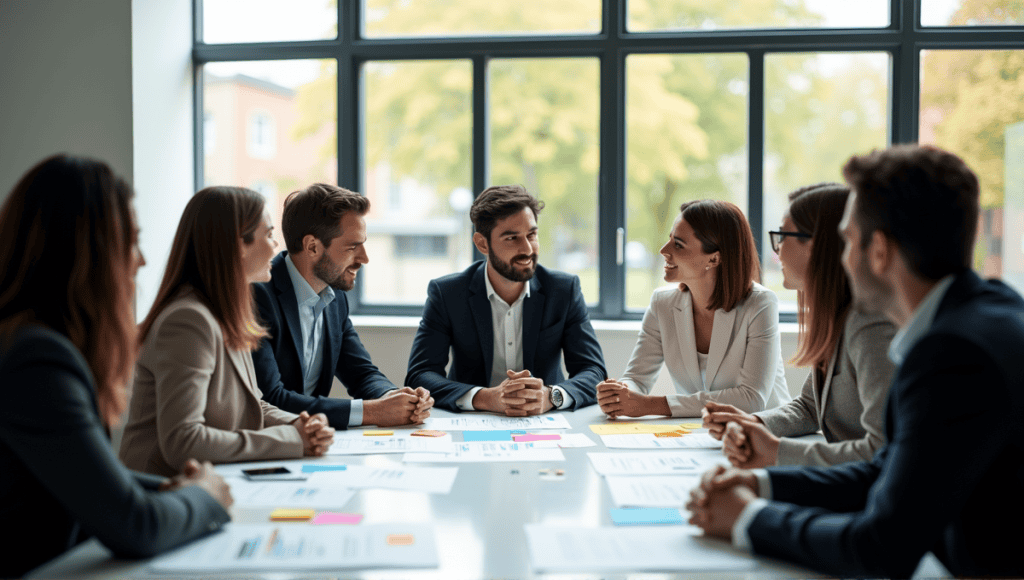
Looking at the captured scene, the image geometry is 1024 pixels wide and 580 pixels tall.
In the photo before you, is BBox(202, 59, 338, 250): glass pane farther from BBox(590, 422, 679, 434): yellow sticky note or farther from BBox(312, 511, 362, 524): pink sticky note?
BBox(312, 511, 362, 524): pink sticky note

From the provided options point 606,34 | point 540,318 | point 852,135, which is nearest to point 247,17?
point 606,34

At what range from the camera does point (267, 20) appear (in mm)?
4492

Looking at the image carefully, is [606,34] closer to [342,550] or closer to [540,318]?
[540,318]

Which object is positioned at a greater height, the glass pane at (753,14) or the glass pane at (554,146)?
the glass pane at (753,14)

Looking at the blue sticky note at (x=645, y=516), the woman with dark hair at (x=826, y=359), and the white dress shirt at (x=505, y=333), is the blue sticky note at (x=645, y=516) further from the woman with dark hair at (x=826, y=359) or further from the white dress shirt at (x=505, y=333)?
the white dress shirt at (x=505, y=333)

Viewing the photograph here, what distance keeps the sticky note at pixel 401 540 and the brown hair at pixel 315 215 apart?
1670mm

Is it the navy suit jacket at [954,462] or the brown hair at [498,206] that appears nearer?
the navy suit jacket at [954,462]

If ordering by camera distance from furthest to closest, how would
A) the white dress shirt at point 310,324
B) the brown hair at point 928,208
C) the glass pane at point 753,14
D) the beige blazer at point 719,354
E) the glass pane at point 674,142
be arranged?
the glass pane at point 674,142, the glass pane at point 753,14, the white dress shirt at point 310,324, the beige blazer at point 719,354, the brown hair at point 928,208

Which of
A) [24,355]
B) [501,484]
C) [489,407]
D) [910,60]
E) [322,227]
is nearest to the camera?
[24,355]

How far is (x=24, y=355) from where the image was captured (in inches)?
43.6

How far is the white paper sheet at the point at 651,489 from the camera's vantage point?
4.83 ft

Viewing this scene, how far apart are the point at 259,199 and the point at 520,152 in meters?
2.65

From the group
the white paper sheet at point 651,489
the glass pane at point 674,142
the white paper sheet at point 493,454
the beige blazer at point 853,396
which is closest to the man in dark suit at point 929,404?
the white paper sheet at point 651,489

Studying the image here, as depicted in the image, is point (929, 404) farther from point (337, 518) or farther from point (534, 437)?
point (534, 437)
